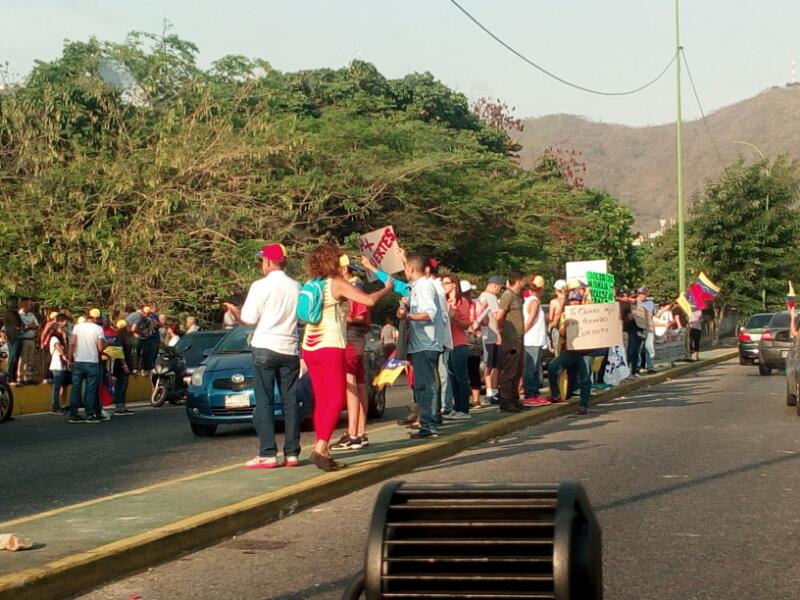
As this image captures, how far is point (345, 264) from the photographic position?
12.2 m

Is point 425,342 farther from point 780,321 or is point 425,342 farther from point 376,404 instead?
point 780,321

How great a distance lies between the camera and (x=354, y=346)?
525 inches

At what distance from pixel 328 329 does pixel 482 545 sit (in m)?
7.85

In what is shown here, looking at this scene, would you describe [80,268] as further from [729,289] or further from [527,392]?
[729,289]

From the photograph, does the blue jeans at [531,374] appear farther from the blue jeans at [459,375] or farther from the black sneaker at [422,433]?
the black sneaker at [422,433]

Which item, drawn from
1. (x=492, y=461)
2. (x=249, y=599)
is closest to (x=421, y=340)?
(x=492, y=461)

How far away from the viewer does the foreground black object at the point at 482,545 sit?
136 inches

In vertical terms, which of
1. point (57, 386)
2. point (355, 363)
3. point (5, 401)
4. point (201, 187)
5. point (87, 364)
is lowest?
point (5, 401)

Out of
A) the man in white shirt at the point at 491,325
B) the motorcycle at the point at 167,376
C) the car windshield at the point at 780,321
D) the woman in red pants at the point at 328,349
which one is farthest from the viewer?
the car windshield at the point at 780,321

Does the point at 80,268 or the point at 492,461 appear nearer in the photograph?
the point at 492,461

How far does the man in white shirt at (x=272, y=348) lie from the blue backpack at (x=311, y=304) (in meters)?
0.06

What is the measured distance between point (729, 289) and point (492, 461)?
56165mm

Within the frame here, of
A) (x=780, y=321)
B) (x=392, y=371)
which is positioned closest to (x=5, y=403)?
(x=392, y=371)

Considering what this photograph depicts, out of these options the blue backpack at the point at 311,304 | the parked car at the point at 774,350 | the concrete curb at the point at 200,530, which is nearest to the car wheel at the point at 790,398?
the concrete curb at the point at 200,530
